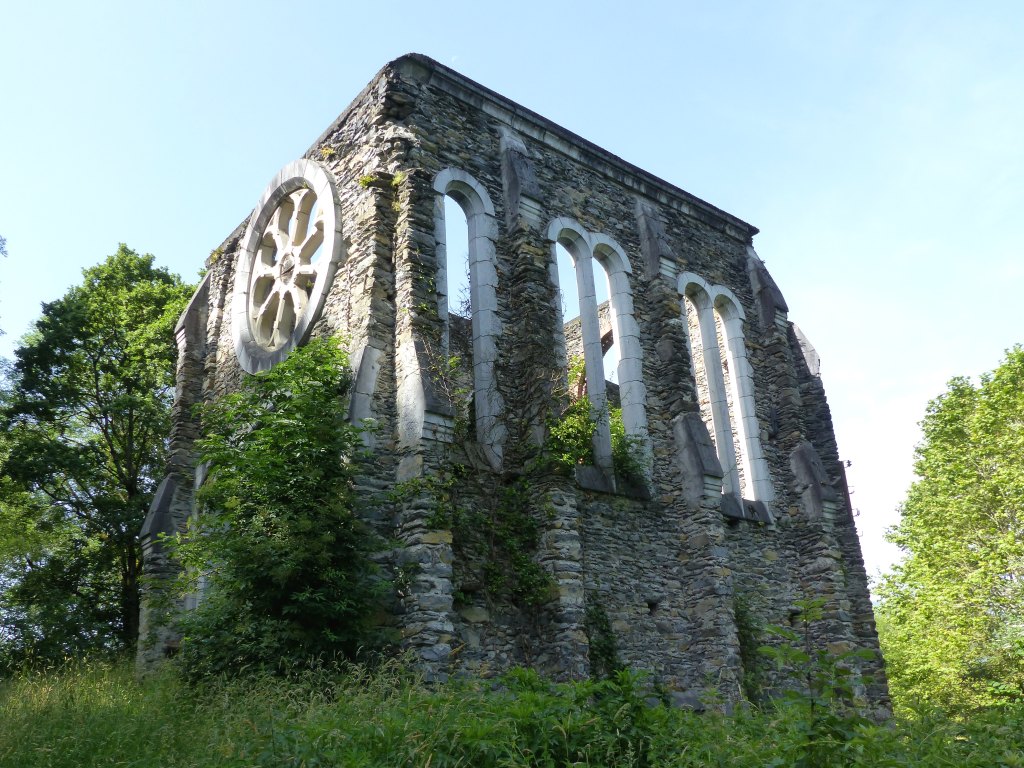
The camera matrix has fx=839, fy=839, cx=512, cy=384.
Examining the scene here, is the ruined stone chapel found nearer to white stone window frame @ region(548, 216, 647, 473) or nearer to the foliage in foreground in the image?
white stone window frame @ region(548, 216, 647, 473)

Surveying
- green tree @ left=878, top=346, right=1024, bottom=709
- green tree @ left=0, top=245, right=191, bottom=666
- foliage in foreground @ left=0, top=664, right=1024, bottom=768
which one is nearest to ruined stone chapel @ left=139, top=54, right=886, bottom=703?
foliage in foreground @ left=0, top=664, right=1024, bottom=768

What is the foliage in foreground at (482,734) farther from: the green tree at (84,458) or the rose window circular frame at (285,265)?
the green tree at (84,458)

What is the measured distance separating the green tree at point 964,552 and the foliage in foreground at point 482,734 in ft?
45.3

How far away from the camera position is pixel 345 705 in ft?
19.0

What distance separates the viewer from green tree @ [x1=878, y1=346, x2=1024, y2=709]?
17.9 m

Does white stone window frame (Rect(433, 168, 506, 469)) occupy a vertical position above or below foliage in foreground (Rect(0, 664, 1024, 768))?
above

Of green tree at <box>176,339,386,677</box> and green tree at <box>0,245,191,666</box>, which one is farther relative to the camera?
green tree at <box>0,245,191,666</box>

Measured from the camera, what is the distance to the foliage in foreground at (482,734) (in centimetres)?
458

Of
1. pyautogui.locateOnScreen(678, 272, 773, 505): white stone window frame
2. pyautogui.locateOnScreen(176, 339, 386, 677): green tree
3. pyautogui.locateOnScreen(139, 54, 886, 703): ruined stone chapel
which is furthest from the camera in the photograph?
pyautogui.locateOnScreen(678, 272, 773, 505): white stone window frame

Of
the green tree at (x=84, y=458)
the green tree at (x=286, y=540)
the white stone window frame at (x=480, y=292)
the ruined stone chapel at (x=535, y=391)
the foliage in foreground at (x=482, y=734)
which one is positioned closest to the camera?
the foliage in foreground at (x=482, y=734)

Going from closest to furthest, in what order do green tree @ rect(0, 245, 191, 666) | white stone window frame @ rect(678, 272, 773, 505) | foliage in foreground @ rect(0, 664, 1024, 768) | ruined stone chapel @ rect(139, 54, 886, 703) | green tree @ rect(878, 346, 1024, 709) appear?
foliage in foreground @ rect(0, 664, 1024, 768) < ruined stone chapel @ rect(139, 54, 886, 703) < white stone window frame @ rect(678, 272, 773, 505) < green tree @ rect(0, 245, 191, 666) < green tree @ rect(878, 346, 1024, 709)

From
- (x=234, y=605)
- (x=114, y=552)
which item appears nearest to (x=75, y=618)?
(x=114, y=552)

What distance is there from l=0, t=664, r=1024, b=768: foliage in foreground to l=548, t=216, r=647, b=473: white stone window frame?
5.61m

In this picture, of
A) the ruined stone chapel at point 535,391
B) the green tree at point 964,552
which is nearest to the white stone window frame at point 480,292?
the ruined stone chapel at point 535,391
